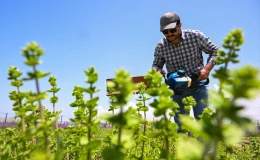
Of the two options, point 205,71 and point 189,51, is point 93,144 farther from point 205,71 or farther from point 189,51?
point 189,51

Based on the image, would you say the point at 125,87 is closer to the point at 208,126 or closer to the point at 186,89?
the point at 208,126

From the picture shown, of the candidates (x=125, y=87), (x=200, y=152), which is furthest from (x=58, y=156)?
(x=200, y=152)

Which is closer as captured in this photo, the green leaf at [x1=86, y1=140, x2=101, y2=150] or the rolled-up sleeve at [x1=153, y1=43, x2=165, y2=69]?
the green leaf at [x1=86, y1=140, x2=101, y2=150]

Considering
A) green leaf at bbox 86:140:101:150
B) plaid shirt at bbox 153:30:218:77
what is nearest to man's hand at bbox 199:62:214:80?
plaid shirt at bbox 153:30:218:77

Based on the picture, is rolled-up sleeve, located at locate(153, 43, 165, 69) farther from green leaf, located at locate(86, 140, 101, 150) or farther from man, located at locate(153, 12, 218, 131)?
green leaf, located at locate(86, 140, 101, 150)

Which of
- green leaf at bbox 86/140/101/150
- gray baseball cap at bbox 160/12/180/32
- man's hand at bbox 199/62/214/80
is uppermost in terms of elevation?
gray baseball cap at bbox 160/12/180/32

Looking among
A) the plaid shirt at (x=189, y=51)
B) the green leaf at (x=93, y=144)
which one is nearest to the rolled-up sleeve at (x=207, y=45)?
the plaid shirt at (x=189, y=51)

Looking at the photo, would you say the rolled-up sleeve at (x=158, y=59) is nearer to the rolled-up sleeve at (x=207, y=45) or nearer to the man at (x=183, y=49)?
the man at (x=183, y=49)

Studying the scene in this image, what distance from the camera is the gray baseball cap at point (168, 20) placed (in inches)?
219

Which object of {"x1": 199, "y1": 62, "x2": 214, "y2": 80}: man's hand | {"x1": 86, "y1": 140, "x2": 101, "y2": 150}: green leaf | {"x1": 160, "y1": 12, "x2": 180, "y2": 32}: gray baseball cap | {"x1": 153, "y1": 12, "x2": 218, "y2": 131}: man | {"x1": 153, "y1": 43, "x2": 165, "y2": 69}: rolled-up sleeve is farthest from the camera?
{"x1": 153, "y1": 43, "x2": 165, "y2": 69}: rolled-up sleeve

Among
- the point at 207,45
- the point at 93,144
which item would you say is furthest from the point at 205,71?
the point at 93,144

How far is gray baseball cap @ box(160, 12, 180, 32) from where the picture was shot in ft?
18.2

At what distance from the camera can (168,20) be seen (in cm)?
558

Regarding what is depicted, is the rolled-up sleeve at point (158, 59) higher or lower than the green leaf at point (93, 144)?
higher
